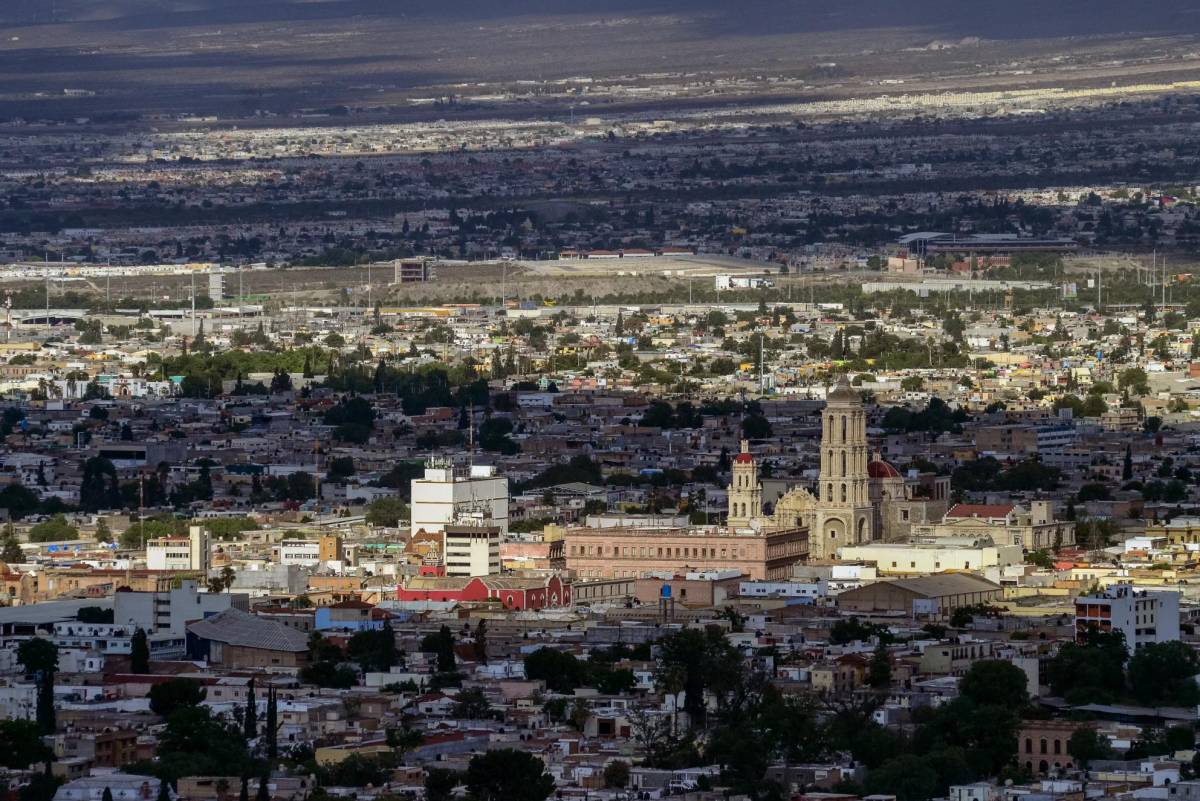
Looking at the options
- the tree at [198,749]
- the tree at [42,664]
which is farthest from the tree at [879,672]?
the tree at [42,664]

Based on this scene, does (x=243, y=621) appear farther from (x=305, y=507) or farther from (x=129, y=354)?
(x=129, y=354)

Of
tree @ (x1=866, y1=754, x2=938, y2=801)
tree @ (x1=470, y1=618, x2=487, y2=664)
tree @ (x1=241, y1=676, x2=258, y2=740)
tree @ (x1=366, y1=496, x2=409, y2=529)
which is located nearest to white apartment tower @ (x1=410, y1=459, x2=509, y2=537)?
tree @ (x1=366, y1=496, x2=409, y2=529)

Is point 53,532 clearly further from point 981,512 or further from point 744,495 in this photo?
point 981,512

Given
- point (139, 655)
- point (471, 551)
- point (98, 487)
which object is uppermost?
point (139, 655)

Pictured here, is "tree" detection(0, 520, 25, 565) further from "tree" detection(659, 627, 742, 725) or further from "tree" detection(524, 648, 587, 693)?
"tree" detection(659, 627, 742, 725)

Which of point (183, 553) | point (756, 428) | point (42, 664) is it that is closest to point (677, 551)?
point (183, 553)

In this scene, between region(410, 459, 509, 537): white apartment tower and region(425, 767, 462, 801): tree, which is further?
region(410, 459, 509, 537): white apartment tower

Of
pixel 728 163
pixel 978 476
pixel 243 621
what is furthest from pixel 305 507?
pixel 728 163
